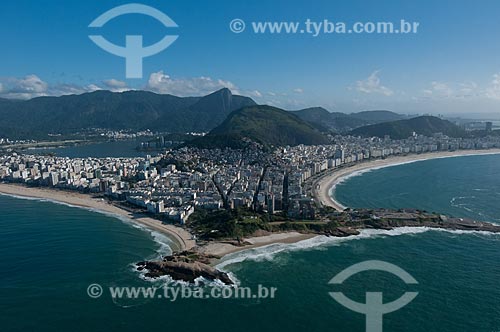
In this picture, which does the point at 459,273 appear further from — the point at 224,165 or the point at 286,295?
the point at 224,165

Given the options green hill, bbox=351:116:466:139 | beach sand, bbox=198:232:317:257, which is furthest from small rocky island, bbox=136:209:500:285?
green hill, bbox=351:116:466:139

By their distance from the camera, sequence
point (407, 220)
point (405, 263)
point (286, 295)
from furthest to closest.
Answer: point (407, 220) < point (405, 263) < point (286, 295)

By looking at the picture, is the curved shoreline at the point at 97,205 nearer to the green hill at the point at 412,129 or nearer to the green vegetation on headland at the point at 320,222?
the green vegetation on headland at the point at 320,222

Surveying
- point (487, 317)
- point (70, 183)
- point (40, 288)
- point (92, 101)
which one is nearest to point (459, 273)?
point (487, 317)

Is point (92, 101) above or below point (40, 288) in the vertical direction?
above

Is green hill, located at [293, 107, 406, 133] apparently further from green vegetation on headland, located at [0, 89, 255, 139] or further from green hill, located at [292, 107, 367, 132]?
green vegetation on headland, located at [0, 89, 255, 139]

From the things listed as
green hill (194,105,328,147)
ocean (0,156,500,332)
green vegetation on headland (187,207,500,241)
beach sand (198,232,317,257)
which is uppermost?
green hill (194,105,328,147)

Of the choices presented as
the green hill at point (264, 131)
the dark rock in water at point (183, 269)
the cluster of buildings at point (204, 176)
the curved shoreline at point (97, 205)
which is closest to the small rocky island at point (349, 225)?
the dark rock in water at point (183, 269)
